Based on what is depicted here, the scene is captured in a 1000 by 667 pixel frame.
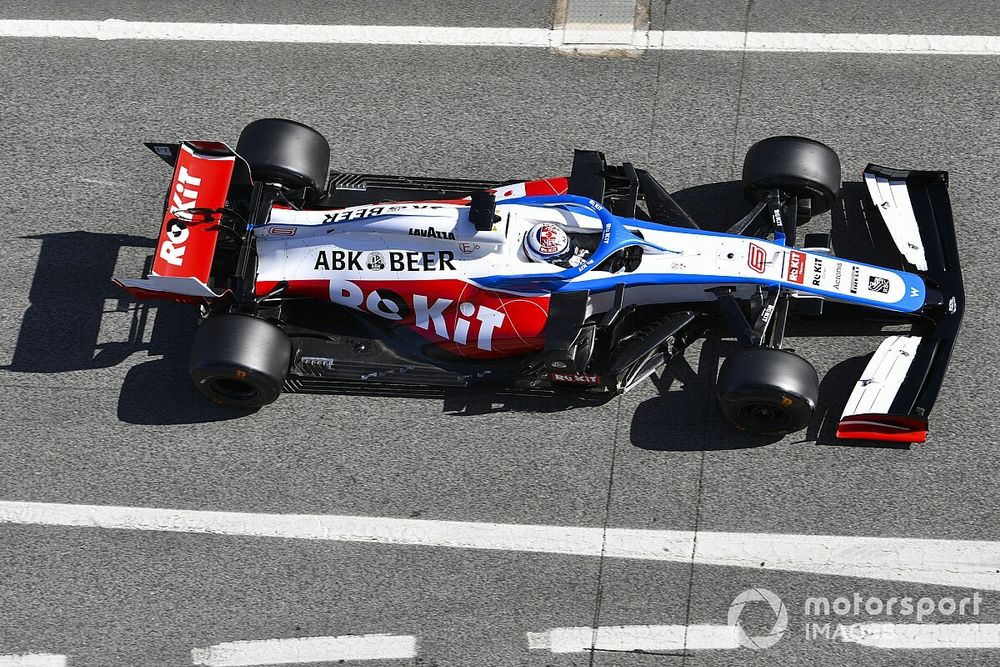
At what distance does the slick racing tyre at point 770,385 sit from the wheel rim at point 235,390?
11.4 feet

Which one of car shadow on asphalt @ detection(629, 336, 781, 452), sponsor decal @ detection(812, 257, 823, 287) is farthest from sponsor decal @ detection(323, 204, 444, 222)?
sponsor decal @ detection(812, 257, 823, 287)

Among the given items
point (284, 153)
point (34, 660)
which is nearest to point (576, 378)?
point (284, 153)

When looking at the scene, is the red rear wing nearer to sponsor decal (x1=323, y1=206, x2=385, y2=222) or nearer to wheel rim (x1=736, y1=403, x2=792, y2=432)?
sponsor decal (x1=323, y1=206, x2=385, y2=222)

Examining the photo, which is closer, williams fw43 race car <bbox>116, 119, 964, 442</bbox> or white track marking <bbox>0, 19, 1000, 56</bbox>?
williams fw43 race car <bbox>116, 119, 964, 442</bbox>

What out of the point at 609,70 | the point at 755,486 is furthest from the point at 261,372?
the point at 609,70

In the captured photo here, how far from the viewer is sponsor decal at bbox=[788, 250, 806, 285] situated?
7629mm

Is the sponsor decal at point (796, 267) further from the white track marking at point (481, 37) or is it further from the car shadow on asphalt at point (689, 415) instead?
the white track marking at point (481, 37)

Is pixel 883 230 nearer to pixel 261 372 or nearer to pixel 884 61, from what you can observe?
pixel 884 61

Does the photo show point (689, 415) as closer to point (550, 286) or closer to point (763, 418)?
point (763, 418)

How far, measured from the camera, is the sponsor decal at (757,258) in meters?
7.64

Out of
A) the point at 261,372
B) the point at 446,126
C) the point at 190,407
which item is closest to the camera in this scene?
the point at 261,372

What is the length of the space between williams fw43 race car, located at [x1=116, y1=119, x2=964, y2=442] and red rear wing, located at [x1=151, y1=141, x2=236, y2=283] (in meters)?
0.01

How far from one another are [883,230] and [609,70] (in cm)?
285

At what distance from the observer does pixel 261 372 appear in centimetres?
750
